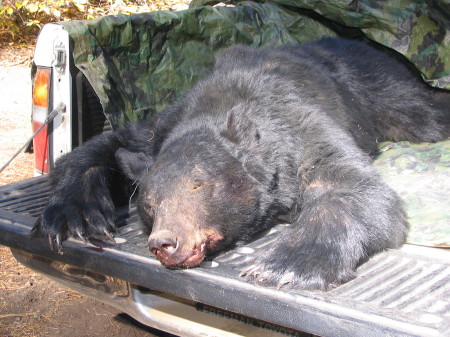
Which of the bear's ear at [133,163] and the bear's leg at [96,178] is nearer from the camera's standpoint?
the bear's leg at [96,178]

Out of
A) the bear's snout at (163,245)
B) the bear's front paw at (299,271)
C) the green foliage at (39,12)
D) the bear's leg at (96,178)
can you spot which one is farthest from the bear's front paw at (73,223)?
the green foliage at (39,12)

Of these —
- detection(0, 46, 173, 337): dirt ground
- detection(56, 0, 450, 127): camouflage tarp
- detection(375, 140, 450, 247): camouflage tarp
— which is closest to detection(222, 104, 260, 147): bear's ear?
detection(375, 140, 450, 247): camouflage tarp

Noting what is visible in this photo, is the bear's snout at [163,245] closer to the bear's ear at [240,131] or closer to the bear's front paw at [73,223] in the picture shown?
the bear's front paw at [73,223]

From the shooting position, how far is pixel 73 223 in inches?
130

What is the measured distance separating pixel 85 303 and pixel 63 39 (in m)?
1.92

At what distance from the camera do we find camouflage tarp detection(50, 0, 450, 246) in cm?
409

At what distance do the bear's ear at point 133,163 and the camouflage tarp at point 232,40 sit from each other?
0.52 meters

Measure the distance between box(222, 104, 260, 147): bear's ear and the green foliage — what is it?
822 cm

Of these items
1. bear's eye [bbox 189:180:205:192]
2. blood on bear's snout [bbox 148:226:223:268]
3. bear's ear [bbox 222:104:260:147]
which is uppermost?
bear's ear [bbox 222:104:260:147]

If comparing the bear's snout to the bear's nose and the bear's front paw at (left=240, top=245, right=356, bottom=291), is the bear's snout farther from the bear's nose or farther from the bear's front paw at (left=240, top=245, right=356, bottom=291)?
the bear's front paw at (left=240, top=245, right=356, bottom=291)

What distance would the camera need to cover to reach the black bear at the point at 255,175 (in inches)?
110

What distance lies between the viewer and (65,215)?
11.1 ft

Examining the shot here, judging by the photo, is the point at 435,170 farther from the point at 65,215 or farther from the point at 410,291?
the point at 65,215

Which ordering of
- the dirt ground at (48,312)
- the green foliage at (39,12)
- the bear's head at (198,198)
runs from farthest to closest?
the green foliage at (39,12)
the dirt ground at (48,312)
the bear's head at (198,198)
